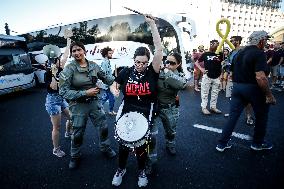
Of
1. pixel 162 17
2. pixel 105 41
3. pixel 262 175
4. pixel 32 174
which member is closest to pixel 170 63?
pixel 262 175

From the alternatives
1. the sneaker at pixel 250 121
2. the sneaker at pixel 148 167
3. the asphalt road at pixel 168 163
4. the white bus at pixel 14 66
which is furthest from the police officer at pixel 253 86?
the white bus at pixel 14 66

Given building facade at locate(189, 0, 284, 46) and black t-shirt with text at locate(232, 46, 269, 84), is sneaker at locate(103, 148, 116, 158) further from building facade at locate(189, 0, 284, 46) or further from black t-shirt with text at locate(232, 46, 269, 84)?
building facade at locate(189, 0, 284, 46)

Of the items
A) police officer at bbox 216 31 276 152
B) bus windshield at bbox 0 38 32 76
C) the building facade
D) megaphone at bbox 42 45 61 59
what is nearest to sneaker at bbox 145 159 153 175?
police officer at bbox 216 31 276 152

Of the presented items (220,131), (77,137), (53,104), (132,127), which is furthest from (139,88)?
(220,131)

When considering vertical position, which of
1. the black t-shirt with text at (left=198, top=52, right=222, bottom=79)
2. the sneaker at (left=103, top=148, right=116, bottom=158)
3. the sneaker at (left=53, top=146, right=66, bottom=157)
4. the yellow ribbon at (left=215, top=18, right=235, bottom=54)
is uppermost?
the yellow ribbon at (left=215, top=18, right=235, bottom=54)

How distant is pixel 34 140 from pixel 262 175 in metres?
4.36

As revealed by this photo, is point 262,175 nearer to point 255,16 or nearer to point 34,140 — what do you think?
point 34,140

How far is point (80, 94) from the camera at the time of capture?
11.6 ft

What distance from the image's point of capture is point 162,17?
39.4ft

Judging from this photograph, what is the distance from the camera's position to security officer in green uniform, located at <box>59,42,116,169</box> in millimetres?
3578

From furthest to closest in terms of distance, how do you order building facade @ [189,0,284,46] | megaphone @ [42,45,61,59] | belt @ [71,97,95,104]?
1. building facade @ [189,0,284,46]
2. megaphone @ [42,45,61,59]
3. belt @ [71,97,95,104]

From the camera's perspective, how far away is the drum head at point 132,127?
2.90 m

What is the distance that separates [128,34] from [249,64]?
31.3 ft

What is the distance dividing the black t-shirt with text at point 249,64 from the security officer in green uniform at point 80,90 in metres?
2.10
